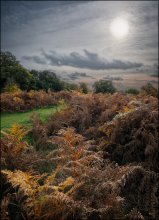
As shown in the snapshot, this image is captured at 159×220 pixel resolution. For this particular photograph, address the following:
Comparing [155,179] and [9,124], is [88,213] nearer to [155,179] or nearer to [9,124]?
[155,179]

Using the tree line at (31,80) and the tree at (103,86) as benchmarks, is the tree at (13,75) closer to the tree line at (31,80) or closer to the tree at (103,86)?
the tree line at (31,80)

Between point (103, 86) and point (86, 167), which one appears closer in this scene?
point (86, 167)

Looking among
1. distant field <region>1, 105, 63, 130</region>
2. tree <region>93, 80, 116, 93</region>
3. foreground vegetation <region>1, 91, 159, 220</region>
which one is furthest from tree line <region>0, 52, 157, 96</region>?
foreground vegetation <region>1, 91, 159, 220</region>

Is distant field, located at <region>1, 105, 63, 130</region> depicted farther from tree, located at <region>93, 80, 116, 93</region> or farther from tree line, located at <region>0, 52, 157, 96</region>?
tree, located at <region>93, 80, 116, 93</region>

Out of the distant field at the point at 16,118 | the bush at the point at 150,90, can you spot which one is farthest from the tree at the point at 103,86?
the distant field at the point at 16,118

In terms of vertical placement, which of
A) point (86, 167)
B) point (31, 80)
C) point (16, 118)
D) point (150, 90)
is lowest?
point (86, 167)

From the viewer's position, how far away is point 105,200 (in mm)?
5137

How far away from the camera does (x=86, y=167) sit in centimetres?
560

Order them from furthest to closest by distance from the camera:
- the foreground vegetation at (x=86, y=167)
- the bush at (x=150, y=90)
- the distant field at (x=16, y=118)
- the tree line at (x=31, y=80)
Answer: the tree line at (x=31, y=80)
the bush at (x=150, y=90)
the distant field at (x=16, y=118)
the foreground vegetation at (x=86, y=167)

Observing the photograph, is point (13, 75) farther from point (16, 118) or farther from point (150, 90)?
point (16, 118)

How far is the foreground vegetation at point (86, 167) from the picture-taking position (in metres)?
4.85

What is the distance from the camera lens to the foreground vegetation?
15.9ft

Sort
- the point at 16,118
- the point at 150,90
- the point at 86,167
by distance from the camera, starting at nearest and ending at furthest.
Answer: the point at 86,167 → the point at 16,118 → the point at 150,90

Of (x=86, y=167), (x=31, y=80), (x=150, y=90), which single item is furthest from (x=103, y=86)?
(x=86, y=167)
